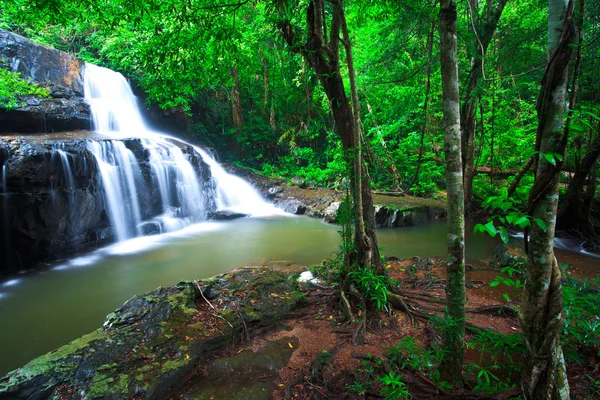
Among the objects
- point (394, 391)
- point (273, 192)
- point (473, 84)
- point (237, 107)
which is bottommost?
point (394, 391)

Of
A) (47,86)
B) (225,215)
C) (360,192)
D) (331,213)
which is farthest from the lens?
A: (225,215)

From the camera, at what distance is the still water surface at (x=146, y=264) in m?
4.84

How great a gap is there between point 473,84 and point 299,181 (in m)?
9.61

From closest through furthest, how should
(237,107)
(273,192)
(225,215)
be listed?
1. (225,215)
2. (273,192)
3. (237,107)

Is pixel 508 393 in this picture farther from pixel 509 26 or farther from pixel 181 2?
pixel 509 26

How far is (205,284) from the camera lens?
4367mm

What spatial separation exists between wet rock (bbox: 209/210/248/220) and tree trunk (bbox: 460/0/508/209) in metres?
8.01

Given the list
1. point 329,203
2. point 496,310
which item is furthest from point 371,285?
point 329,203

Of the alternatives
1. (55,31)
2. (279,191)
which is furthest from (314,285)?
(55,31)

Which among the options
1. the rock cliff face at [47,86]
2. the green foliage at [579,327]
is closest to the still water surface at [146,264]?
the green foliage at [579,327]

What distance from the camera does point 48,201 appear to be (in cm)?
762

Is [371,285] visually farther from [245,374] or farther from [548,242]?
[548,242]

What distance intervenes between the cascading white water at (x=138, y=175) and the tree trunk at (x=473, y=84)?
24.9 ft

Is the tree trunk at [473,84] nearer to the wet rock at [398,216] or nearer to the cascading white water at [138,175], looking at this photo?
the wet rock at [398,216]
